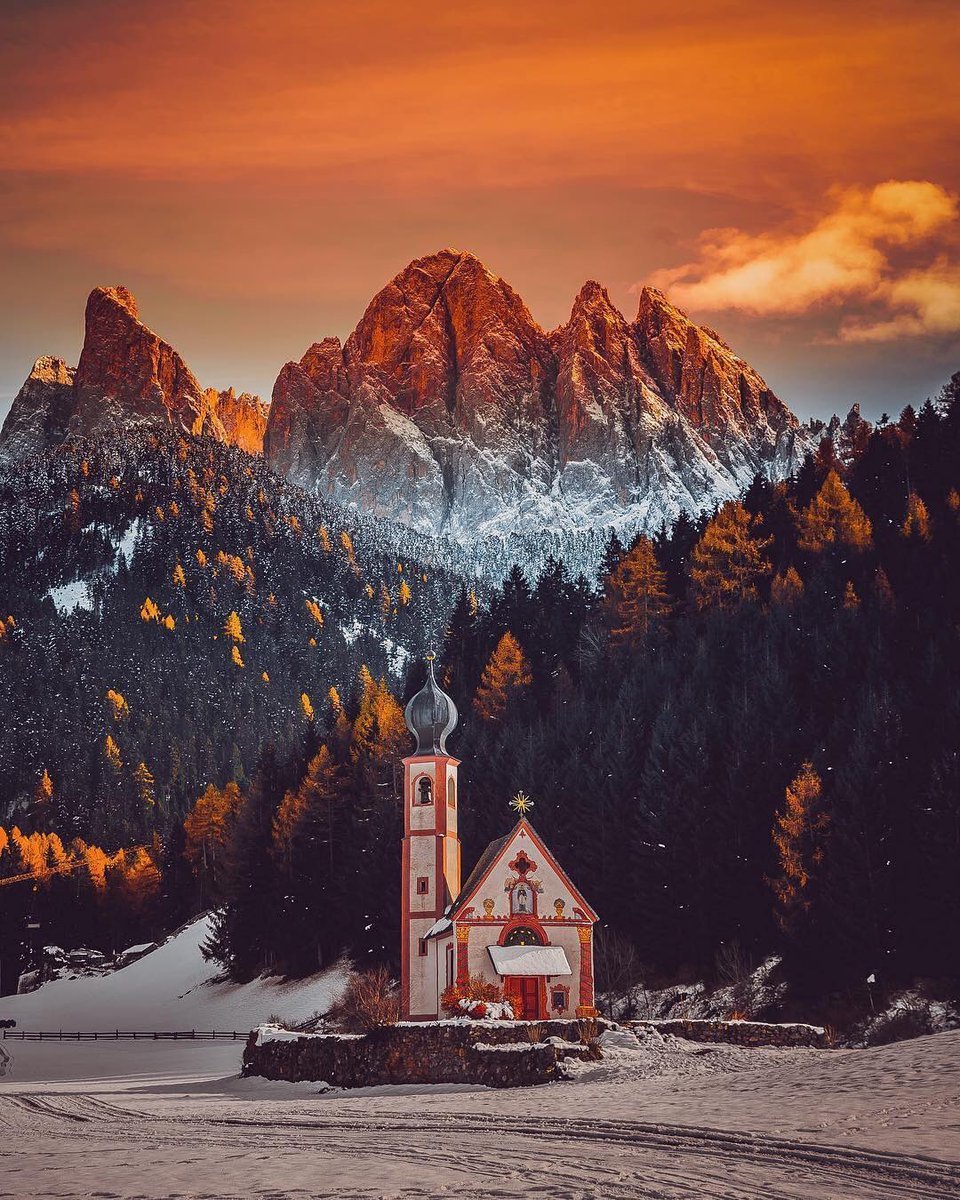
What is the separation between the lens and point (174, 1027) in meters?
79.9

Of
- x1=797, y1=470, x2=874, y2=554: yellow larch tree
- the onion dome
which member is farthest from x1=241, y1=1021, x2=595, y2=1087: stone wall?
x1=797, y1=470, x2=874, y2=554: yellow larch tree

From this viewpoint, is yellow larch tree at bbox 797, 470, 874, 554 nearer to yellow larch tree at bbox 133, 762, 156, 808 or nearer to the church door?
the church door

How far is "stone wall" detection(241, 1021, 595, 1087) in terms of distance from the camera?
34.5 m

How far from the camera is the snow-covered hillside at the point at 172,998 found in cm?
7412

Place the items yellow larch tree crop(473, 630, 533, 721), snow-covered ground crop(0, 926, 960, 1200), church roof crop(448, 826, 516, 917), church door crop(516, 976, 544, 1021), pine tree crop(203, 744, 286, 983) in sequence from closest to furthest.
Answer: snow-covered ground crop(0, 926, 960, 1200) → church door crop(516, 976, 544, 1021) → church roof crop(448, 826, 516, 917) → pine tree crop(203, 744, 286, 983) → yellow larch tree crop(473, 630, 533, 721)

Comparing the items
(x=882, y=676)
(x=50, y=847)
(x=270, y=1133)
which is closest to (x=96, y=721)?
(x=50, y=847)

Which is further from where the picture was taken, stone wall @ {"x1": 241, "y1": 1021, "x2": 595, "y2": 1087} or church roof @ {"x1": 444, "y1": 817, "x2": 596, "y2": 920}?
church roof @ {"x1": 444, "y1": 817, "x2": 596, "y2": 920}

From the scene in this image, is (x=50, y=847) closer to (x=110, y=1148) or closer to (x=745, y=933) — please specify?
(x=745, y=933)

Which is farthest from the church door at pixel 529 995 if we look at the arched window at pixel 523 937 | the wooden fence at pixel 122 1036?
the wooden fence at pixel 122 1036

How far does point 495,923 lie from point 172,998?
1658 inches

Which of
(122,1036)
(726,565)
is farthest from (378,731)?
(726,565)

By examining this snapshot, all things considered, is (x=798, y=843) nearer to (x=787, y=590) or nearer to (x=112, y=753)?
(x=787, y=590)

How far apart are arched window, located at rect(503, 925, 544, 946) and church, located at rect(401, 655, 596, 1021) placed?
0.04 m

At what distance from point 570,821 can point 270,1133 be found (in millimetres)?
45270
